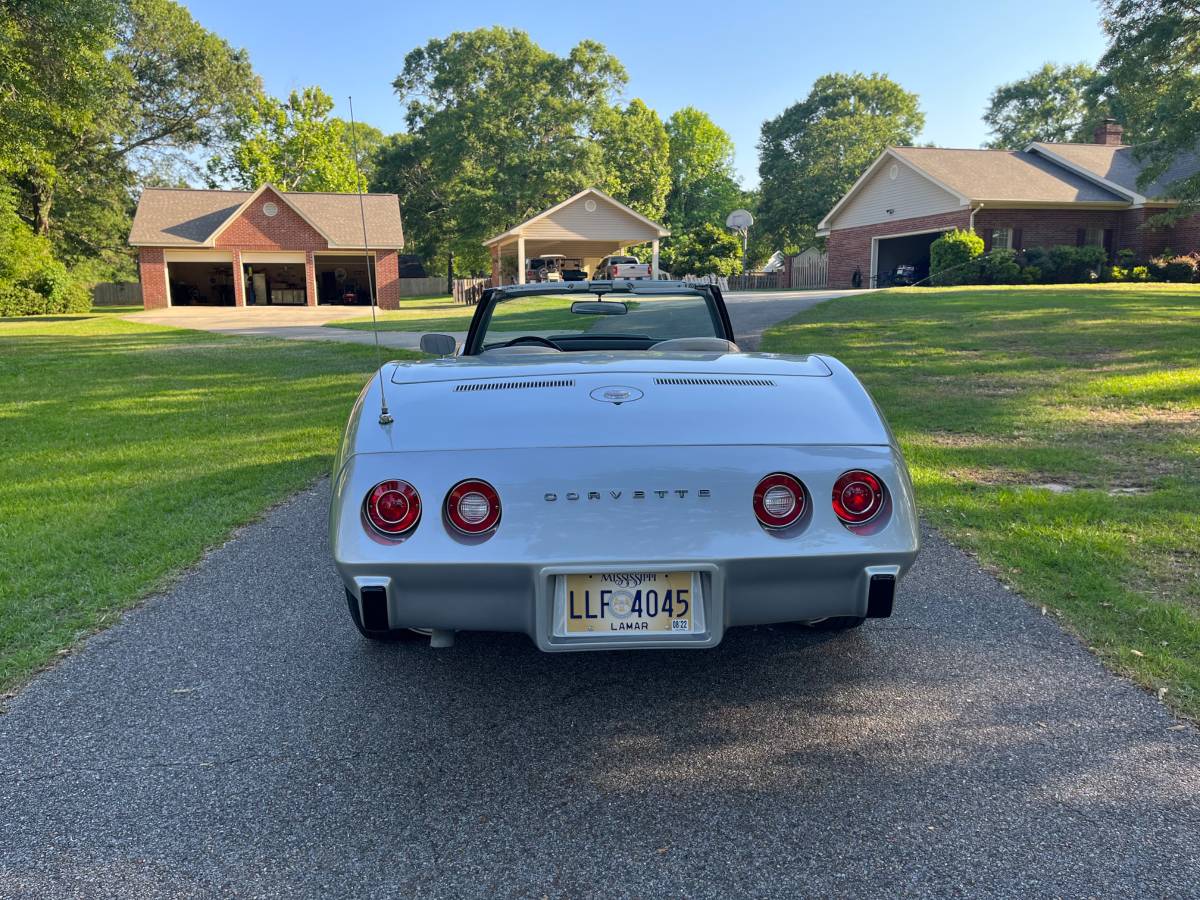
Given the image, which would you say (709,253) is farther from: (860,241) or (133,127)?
(133,127)

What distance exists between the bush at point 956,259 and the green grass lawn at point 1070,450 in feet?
39.3

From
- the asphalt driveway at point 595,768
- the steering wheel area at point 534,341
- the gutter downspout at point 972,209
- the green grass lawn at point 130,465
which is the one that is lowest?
the asphalt driveway at point 595,768

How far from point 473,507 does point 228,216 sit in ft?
132

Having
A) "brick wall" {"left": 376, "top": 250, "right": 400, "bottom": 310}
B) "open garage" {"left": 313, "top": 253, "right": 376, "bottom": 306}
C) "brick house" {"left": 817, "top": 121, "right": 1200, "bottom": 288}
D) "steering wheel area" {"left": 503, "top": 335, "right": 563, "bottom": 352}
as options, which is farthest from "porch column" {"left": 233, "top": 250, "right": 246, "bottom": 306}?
"steering wheel area" {"left": 503, "top": 335, "right": 563, "bottom": 352}

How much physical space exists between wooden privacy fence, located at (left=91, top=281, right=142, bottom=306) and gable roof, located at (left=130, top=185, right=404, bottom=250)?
11.5 metres

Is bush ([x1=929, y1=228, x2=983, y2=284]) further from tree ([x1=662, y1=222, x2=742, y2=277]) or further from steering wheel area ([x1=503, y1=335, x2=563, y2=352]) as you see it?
steering wheel area ([x1=503, y1=335, x2=563, y2=352])

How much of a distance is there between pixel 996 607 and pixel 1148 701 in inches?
37.4

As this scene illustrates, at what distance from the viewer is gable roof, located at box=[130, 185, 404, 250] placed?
3716 cm

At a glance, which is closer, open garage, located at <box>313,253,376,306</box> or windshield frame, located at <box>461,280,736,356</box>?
windshield frame, located at <box>461,280,736,356</box>

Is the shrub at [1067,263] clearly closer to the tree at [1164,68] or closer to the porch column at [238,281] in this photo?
the tree at [1164,68]

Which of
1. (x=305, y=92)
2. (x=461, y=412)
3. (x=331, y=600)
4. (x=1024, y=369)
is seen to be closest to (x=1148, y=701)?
(x=461, y=412)

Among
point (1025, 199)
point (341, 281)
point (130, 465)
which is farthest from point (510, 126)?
point (130, 465)

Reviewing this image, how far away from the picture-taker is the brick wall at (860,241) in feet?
107

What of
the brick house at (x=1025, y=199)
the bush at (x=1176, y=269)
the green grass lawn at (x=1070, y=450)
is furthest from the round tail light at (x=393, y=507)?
the brick house at (x=1025, y=199)
